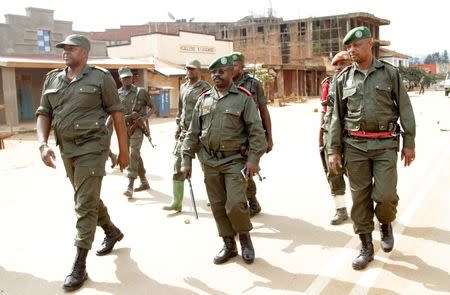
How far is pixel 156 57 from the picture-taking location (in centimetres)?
3092

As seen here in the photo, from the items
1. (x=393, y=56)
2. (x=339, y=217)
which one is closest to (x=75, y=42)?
(x=339, y=217)

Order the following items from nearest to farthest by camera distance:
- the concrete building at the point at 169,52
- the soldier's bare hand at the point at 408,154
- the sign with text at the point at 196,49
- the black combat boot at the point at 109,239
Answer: the soldier's bare hand at the point at 408,154 → the black combat boot at the point at 109,239 → the concrete building at the point at 169,52 → the sign with text at the point at 196,49

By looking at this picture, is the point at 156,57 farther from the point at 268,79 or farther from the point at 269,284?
the point at 269,284

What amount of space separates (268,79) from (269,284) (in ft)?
105

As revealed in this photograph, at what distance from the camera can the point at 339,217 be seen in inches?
221

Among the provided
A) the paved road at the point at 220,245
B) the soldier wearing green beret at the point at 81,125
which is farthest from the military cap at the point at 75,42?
the paved road at the point at 220,245

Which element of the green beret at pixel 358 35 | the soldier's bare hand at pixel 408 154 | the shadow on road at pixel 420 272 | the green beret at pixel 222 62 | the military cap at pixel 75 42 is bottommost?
the shadow on road at pixel 420 272

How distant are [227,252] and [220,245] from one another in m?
0.47

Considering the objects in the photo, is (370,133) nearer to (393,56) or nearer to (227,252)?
(227,252)

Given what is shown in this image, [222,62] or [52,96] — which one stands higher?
[222,62]

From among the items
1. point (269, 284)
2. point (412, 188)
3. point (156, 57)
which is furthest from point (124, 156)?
point (156, 57)

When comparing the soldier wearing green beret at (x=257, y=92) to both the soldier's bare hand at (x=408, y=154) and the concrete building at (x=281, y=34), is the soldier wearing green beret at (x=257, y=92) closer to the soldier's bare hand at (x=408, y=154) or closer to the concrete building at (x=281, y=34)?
the soldier's bare hand at (x=408, y=154)

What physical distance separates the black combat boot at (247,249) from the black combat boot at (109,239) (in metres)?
1.31

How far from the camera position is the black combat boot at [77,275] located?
13.1 ft
